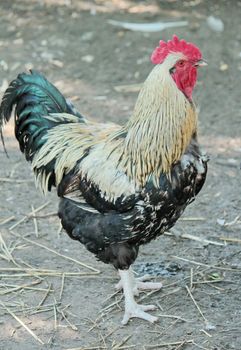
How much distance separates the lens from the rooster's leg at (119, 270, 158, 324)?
14.5 ft

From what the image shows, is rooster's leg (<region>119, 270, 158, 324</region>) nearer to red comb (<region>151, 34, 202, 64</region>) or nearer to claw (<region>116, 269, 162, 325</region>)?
claw (<region>116, 269, 162, 325</region>)

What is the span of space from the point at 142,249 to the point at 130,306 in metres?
0.75

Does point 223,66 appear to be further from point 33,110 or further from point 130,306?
point 130,306

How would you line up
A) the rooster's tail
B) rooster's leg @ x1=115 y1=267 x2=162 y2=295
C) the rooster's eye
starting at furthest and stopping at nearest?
rooster's leg @ x1=115 y1=267 x2=162 y2=295, the rooster's tail, the rooster's eye

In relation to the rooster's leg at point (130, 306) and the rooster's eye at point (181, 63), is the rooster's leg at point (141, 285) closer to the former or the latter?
the rooster's leg at point (130, 306)

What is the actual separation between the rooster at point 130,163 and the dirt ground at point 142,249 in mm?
272

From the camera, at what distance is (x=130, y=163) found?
4152mm

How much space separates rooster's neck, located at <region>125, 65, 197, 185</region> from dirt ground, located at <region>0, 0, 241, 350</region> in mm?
982

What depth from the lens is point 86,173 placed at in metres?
4.27

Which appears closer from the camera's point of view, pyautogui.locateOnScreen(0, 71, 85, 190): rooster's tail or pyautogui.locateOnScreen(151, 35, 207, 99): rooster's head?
pyautogui.locateOnScreen(151, 35, 207, 99): rooster's head

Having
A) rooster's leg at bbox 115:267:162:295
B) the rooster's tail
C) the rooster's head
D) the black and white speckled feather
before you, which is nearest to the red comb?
the rooster's head

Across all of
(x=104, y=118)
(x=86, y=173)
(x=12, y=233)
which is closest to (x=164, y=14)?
(x=104, y=118)

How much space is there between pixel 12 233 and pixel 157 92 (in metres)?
1.87

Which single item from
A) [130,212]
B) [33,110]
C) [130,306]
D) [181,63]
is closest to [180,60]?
[181,63]
